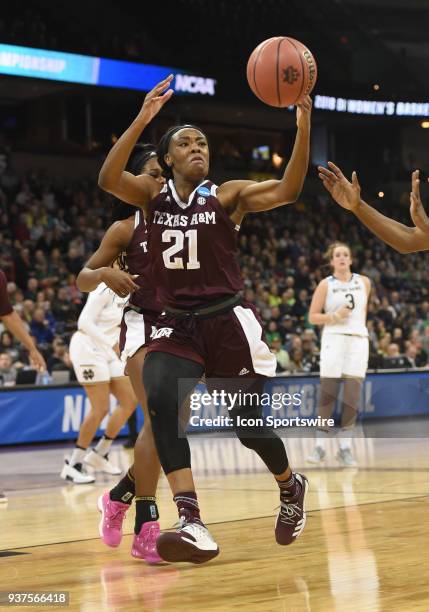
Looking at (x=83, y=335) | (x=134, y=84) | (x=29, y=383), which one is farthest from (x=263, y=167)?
(x=83, y=335)

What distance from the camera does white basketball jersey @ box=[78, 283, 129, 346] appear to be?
973 cm

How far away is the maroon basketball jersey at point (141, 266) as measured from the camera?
5.92m

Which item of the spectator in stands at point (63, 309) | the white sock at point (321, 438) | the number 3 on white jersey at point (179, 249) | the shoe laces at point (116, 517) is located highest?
the number 3 on white jersey at point (179, 249)

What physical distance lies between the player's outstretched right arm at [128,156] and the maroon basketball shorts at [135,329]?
767 millimetres

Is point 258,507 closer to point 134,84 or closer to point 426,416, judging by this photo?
point 426,416

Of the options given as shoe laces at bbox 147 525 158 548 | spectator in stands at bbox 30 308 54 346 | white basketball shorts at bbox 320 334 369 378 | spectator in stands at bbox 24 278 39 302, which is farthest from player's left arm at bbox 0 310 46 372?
spectator in stands at bbox 24 278 39 302

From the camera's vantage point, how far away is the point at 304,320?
2011cm

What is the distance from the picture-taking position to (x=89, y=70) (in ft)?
75.2

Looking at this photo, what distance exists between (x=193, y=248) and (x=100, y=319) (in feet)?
15.8

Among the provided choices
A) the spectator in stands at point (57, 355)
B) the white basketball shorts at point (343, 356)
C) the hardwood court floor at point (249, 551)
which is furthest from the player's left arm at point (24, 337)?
the spectator in stands at point (57, 355)

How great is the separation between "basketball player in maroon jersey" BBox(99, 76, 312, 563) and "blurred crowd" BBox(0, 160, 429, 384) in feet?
28.2

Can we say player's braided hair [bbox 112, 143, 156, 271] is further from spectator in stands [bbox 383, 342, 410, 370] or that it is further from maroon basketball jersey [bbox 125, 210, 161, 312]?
spectator in stands [bbox 383, 342, 410, 370]

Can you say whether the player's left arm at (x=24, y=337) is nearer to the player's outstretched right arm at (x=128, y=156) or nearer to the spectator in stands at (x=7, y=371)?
the player's outstretched right arm at (x=128, y=156)

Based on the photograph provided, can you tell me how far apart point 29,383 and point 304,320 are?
7.80 m
